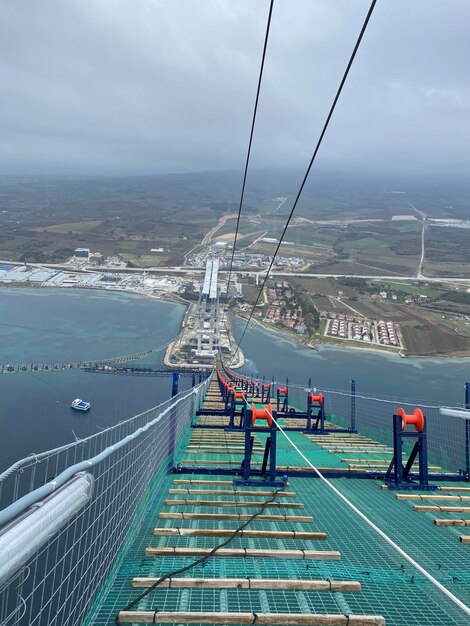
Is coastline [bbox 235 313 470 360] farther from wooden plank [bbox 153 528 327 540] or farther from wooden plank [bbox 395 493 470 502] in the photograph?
wooden plank [bbox 153 528 327 540]

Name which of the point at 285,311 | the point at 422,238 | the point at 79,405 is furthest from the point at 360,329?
the point at 422,238

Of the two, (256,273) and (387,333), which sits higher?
(256,273)

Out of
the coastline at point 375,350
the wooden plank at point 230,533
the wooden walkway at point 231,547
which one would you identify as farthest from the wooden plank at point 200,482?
the coastline at point 375,350

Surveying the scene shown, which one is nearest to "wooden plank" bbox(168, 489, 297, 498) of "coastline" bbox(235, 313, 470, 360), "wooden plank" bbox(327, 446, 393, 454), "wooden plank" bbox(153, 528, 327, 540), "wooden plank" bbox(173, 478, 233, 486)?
"wooden plank" bbox(173, 478, 233, 486)

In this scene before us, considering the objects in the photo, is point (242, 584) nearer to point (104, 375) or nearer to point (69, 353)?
point (104, 375)

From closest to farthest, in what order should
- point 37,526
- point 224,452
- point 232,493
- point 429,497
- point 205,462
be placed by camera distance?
1. point 37,526
2. point 232,493
3. point 429,497
4. point 205,462
5. point 224,452

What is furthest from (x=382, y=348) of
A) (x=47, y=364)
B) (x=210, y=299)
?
(x=47, y=364)

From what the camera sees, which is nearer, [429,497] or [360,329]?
[429,497]

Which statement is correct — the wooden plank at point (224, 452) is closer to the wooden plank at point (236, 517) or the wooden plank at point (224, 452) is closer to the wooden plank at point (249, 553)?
the wooden plank at point (236, 517)
